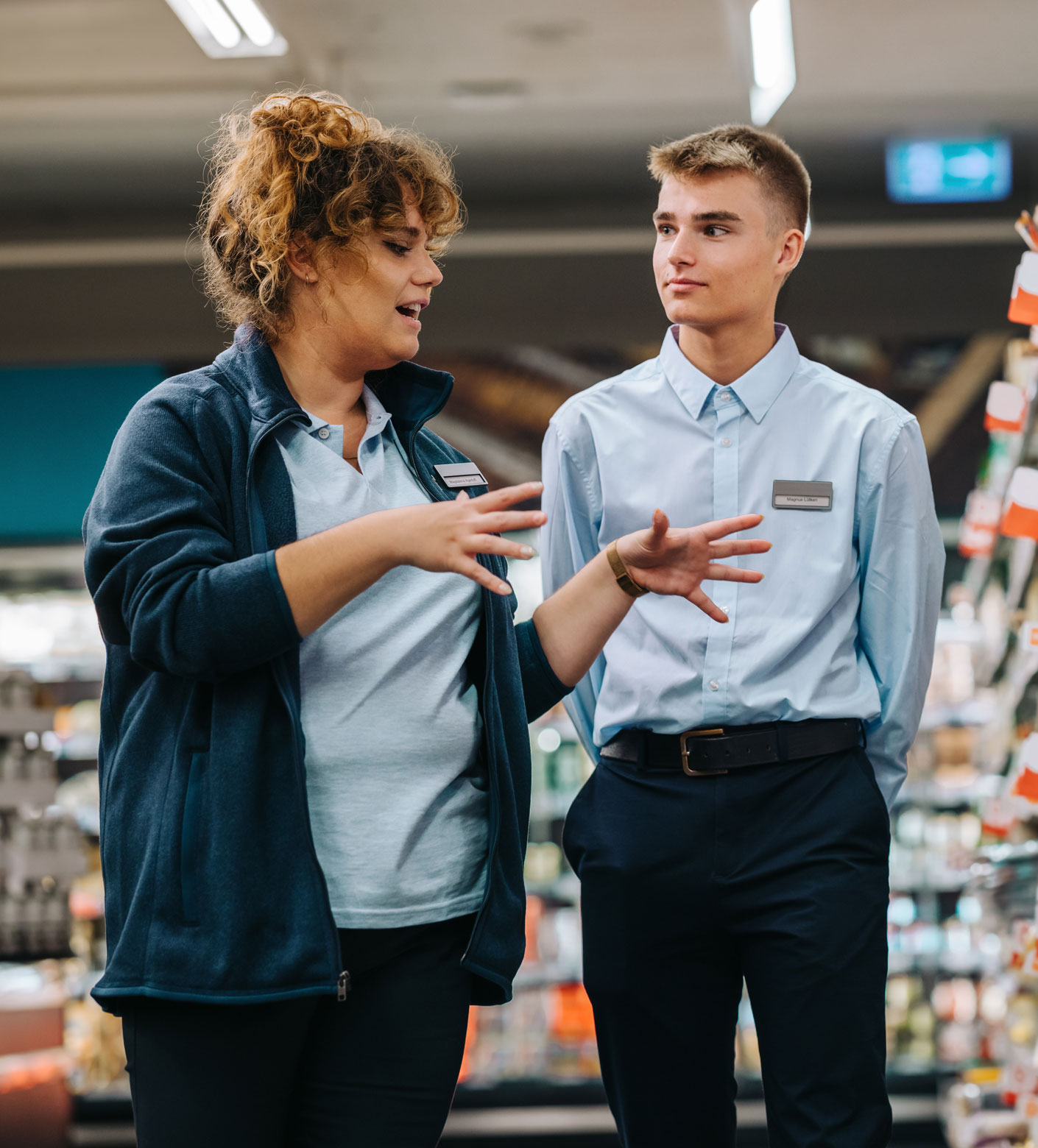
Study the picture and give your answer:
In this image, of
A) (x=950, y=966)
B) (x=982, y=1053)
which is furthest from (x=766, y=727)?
(x=950, y=966)

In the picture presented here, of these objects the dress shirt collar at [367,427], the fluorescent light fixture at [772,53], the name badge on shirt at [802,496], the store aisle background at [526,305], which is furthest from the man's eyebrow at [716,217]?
the store aisle background at [526,305]

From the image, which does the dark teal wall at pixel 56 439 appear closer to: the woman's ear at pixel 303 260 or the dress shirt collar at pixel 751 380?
the dress shirt collar at pixel 751 380

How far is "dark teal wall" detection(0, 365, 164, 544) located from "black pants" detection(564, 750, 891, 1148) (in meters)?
3.88

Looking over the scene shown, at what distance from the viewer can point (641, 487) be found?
7.06ft

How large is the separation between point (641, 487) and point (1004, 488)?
2.06 meters

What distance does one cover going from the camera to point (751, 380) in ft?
7.02

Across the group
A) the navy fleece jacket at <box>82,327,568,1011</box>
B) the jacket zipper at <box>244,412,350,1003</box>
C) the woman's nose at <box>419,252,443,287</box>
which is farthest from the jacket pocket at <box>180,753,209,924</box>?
the woman's nose at <box>419,252,443,287</box>

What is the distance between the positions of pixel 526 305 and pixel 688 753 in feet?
12.2

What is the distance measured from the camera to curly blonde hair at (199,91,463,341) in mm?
1560

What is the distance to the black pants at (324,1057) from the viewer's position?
135 cm

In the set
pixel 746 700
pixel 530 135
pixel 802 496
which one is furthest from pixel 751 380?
pixel 530 135

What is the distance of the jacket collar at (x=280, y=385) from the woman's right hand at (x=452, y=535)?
0.25 metres

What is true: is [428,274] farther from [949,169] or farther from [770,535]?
[949,169]

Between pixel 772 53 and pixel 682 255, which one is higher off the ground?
pixel 772 53
